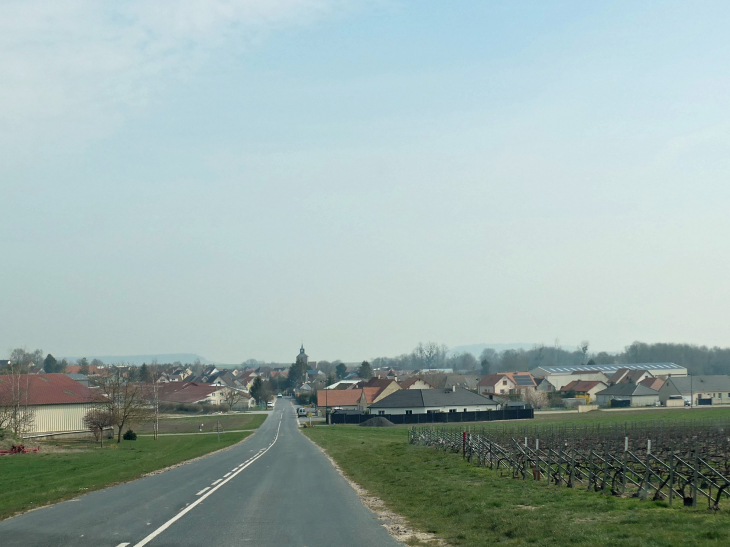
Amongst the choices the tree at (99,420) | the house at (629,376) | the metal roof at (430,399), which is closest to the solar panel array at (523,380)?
the house at (629,376)

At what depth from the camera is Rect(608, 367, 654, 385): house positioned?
505 feet

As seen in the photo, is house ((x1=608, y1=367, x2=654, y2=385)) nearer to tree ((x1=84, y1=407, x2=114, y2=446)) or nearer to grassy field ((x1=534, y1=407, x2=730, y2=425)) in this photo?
grassy field ((x1=534, y1=407, x2=730, y2=425))

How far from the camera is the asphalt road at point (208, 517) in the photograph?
13.3 m

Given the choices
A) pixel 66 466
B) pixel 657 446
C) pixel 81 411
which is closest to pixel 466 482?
pixel 657 446

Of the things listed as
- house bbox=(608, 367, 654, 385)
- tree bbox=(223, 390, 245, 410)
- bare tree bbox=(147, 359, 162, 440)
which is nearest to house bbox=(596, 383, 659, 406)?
house bbox=(608, 367, 654, 385)

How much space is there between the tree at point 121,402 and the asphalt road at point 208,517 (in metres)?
45.0

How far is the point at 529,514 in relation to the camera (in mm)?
15938

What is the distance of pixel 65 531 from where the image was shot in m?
14.4

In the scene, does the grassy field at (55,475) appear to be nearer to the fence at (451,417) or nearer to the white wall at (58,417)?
the white wall at (58,417)

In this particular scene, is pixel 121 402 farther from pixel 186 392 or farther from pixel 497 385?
pixel 497 385

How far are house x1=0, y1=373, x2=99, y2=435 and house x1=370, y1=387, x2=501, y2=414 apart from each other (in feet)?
140

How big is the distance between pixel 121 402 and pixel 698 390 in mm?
112792

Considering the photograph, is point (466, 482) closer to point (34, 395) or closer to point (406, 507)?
point (406, 507)

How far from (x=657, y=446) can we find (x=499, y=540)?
31.8 meters
